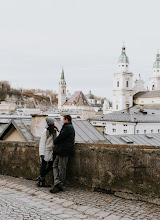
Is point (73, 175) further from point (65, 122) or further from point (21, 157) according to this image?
point (21, 157)

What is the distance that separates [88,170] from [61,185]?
26.7 inches

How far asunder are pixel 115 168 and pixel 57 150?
1306 mm

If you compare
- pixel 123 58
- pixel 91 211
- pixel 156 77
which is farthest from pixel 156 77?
pixel 91 211

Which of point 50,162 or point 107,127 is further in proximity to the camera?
point 107,127

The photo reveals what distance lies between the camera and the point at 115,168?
590 cm

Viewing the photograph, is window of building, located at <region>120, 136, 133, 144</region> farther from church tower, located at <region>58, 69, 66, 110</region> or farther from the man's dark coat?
church tower, located at <region>58, 69, 66, 110</region>

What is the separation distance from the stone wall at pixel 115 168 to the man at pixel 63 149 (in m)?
0.36

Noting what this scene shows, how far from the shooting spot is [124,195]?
5695 millimetres

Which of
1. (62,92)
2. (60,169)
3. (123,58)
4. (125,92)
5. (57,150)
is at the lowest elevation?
(60,169)

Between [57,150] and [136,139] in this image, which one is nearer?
[57,150]

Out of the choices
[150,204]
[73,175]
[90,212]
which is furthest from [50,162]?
[150,204]

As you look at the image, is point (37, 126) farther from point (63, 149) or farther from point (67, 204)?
point (67, 204)

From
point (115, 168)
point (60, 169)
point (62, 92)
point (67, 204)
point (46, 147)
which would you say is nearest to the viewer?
point (67, 204)

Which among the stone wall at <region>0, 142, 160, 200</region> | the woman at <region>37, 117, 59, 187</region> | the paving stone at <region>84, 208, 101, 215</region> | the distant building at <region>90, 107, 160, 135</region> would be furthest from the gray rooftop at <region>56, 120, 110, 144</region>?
the distant building at <region>90, 107, 160, 135</region>
